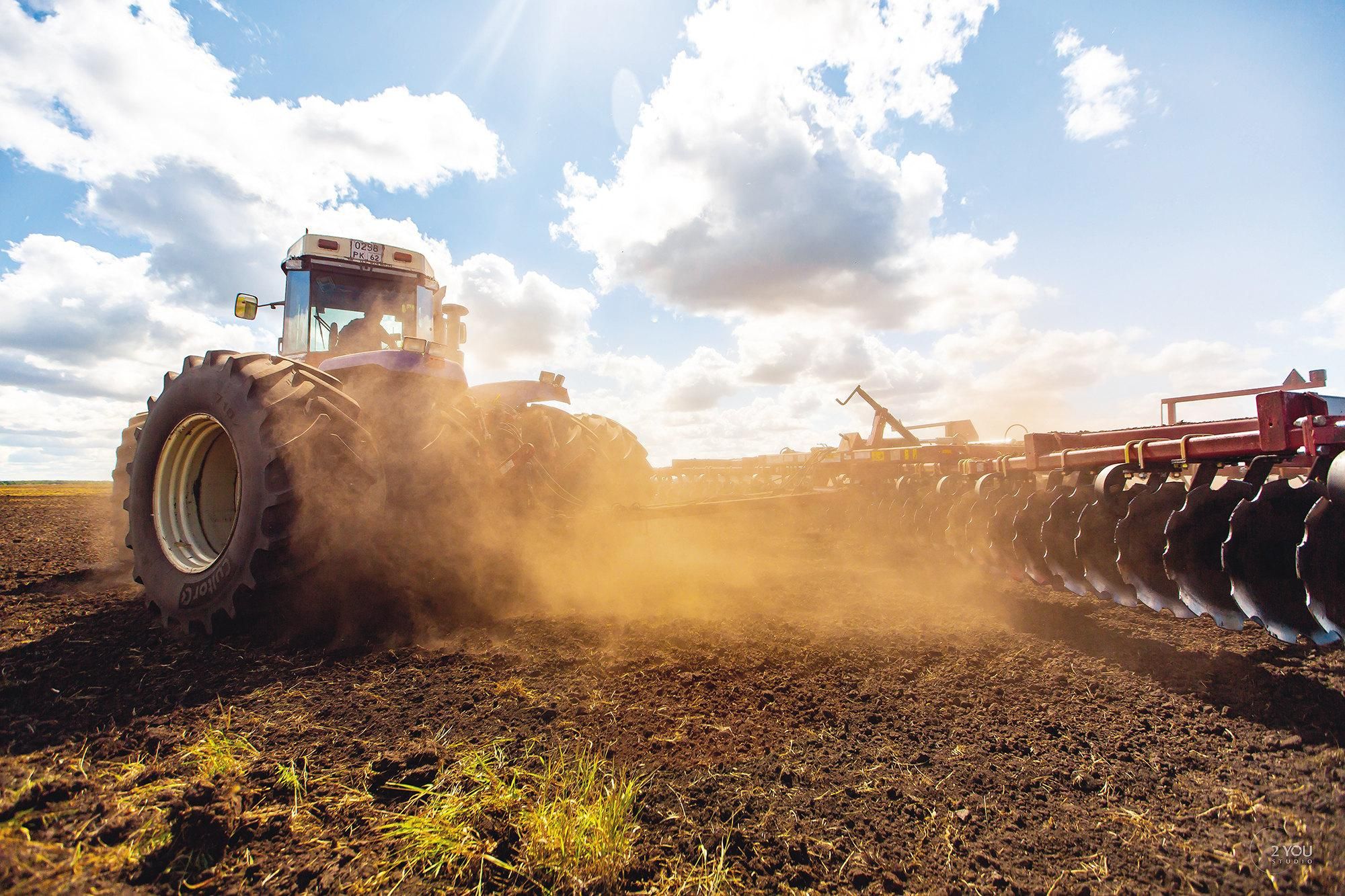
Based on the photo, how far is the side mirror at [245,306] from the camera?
5.36m

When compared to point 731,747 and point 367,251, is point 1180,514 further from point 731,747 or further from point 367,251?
point 367,251

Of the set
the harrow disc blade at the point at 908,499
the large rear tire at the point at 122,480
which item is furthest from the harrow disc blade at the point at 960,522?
the large rear tire at the point at 122,480

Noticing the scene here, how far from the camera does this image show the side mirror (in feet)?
17.6

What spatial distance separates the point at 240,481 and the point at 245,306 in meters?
3.18

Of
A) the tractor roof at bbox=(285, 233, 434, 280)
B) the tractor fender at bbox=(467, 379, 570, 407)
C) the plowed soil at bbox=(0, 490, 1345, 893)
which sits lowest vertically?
the plowed soil at bbox=(0, 490, 1345, 893)

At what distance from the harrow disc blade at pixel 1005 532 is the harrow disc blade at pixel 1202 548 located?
1408 mm

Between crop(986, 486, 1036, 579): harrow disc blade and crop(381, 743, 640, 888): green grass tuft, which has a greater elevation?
crop(986, 486, 1036, 579): harrow disc blade

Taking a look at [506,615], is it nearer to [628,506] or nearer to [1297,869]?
[628,506]

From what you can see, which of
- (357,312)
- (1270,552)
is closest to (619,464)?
(357,312)

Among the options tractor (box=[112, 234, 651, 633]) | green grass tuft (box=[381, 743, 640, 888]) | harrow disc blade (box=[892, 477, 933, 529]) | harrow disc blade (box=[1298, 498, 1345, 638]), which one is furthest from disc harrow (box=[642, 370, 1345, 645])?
green grass tuft (box=[381, 743, 640, 888])

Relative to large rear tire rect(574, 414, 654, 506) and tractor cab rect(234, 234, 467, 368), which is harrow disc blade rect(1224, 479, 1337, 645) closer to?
large rear tire rect(574, 414, 654, 506)

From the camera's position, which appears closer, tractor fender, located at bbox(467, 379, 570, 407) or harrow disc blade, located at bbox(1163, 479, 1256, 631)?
harrow disc blade, located at bbox(1163, 479, 1256, 631)

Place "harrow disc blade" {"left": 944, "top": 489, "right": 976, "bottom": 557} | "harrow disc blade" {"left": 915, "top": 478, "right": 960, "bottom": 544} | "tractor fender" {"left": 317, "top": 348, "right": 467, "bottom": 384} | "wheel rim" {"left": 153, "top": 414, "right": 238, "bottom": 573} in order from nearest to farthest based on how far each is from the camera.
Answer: "wheel rim" {"left": 153, "top": 414, "right": 238, "bottom": 573} → "tractor fender" {"left": 317, "top": 348, "right": 467, "bottom": 384} → "harrow disc blade" {"left": 944, "top": 489, "right": 976, "bottom": 557} → "harrow disc blade" {"left": 915, "top": 478, "right": 960, "bottom": 544}

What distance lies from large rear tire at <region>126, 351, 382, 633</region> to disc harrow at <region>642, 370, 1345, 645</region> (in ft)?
7.60
